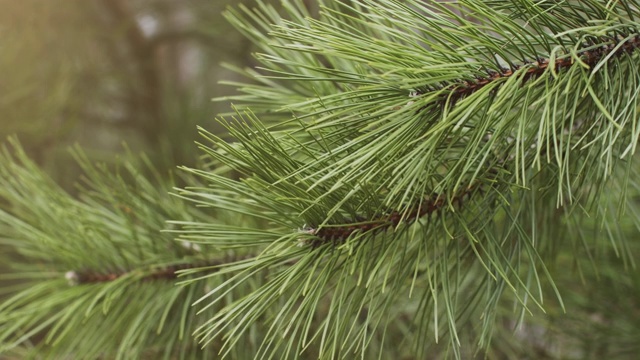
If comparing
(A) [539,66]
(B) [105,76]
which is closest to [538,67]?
(A) [539,66]

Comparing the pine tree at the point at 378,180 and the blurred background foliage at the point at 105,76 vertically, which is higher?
the blurred background foliage at the point at 105,76

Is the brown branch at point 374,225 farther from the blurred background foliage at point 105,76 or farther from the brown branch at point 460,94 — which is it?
the blurred background foliage at point 105,76

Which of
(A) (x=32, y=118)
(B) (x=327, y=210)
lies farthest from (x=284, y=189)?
(A) (x=32, y=118)

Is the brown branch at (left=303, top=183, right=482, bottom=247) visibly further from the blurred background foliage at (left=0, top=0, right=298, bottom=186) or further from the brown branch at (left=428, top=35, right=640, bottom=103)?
the blurred background foliage at (left=0, top=0, right=298, bottom=186)

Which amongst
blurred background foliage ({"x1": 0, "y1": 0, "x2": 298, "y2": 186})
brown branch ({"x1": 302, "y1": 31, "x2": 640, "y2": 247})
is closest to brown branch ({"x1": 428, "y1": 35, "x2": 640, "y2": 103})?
brown branch ({"x1": 302, "y1": 31, "x2": 640, "y2": 247})

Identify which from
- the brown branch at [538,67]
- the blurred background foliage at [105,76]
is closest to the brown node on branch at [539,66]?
the brown branch at [538,67]

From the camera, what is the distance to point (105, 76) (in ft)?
3.18

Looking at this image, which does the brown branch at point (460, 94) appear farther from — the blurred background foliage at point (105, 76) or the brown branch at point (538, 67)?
the blurred background foliage at point (105, 76)

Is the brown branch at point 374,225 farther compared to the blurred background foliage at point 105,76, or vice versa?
the blurred background foliage at point 105,76

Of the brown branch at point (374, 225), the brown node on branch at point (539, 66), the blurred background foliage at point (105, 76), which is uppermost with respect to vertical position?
the blurred background foliage at point (105, 76)

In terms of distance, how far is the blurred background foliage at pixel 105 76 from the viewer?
0.80 m

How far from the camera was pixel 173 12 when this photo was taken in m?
1.07

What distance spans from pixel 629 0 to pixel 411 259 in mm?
154

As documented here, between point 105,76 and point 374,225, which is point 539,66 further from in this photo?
point 105,76
